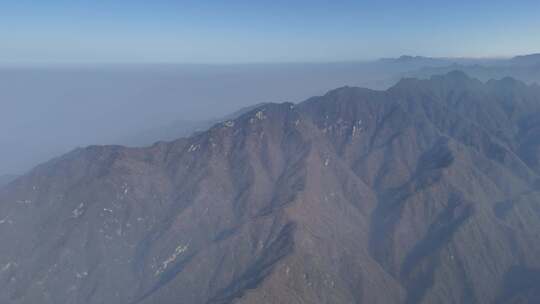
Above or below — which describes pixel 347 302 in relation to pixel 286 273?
below

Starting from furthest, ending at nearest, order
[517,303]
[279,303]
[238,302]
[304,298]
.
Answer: [517,303] → [304,298] → [279,303] → [238,302]

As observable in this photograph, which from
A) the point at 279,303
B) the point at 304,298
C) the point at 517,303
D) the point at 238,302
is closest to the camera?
the point at 238,302

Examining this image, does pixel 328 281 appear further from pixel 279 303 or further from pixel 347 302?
pixel 279 303

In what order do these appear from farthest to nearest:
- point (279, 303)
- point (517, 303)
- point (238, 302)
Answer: point (517, 303) → point (279, 303) → point (238, 302)

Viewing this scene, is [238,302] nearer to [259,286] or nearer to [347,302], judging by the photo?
[259,286]

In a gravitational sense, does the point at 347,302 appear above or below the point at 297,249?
below

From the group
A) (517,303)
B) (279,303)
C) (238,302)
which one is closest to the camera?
(238,302)

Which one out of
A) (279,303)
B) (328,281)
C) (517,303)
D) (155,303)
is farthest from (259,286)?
(517,303)

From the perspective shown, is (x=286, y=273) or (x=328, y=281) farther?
(x=328, y=281)

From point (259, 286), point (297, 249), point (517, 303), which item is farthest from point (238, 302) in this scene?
point (517, 303)
